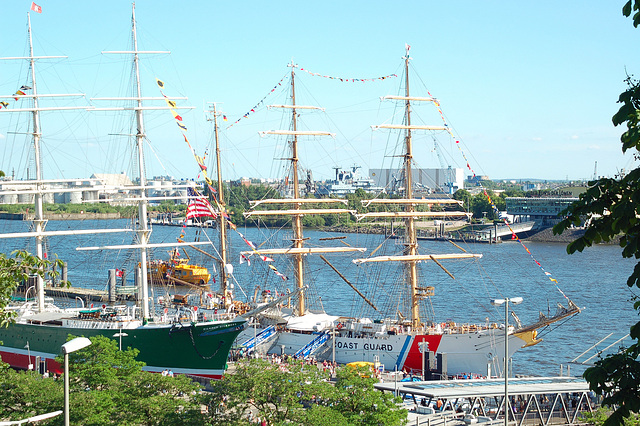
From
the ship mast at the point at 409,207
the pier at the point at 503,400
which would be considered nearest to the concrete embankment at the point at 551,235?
the ship mast at the point at 409,207

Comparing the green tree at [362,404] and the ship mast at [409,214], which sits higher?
the ship mast at [409,214]

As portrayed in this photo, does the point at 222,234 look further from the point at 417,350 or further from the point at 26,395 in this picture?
the point at 26,395

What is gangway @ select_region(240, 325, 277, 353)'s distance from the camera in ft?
121

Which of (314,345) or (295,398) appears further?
(314,345)

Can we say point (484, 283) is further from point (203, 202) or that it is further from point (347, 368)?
point (347, 368)

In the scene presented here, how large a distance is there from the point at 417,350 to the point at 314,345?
4.74m

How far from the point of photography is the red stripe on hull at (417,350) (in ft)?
112

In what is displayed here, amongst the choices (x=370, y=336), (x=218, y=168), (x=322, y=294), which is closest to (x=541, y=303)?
(x=322, y=294)

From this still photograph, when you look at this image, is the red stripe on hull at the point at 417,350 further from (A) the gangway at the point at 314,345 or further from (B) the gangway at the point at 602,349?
(B) the gangway at the point at 602,349

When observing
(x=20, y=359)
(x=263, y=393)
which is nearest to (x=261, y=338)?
(x=20, y=359)

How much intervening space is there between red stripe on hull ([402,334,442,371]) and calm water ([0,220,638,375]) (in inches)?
167

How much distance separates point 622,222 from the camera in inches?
267

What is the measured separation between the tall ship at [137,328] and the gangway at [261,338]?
3108 mm

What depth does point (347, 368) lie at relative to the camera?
803 inches
